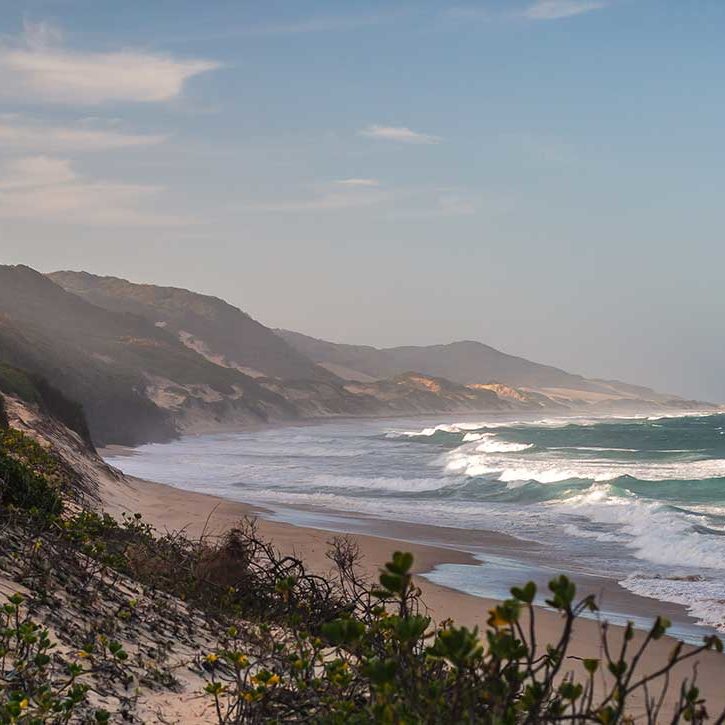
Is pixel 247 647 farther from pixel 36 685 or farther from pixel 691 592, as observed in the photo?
pixel 691 592

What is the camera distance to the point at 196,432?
62.9 m

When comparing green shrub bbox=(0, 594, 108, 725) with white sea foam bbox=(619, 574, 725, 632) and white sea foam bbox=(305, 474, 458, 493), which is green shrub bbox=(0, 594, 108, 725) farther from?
white sea foam bbox=(305, 474, 458, 493)

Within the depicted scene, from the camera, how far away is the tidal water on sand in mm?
15273

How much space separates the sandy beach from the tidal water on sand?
0.73 m

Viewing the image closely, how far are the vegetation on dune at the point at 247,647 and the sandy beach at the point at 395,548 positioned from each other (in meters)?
0.58

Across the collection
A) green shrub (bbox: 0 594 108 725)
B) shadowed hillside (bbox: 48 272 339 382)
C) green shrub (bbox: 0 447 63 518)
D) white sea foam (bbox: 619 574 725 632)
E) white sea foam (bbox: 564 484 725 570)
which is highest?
shadowed hillside (bbox: 48 272 339 382)

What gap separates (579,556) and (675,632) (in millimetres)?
5819

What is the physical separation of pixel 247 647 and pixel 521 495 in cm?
2088

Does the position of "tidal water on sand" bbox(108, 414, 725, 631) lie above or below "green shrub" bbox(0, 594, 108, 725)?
below

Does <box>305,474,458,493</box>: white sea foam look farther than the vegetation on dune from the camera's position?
Yes

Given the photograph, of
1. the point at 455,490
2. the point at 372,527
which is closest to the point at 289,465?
the point at 455,490

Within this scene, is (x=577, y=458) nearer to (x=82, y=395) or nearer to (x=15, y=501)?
(x=82, y=395)

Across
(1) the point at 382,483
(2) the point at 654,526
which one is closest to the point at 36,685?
(2) the point at 654,526

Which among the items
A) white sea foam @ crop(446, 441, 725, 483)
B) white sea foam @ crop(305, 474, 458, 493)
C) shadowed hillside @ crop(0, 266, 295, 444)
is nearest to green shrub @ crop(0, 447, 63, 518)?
white sea foam @ crop(305, 474, 458, 493)
